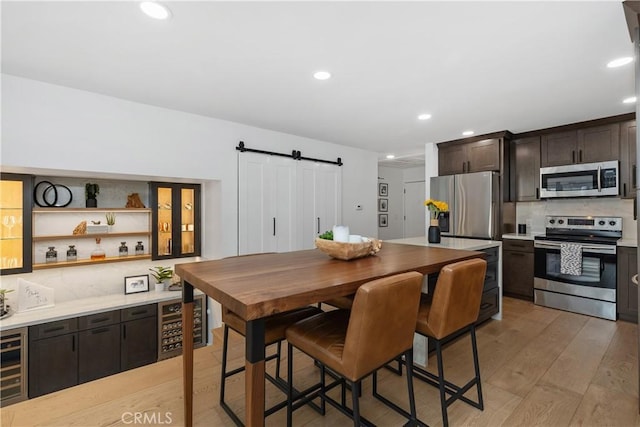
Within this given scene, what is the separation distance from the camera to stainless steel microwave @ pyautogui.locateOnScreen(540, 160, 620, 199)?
360cm

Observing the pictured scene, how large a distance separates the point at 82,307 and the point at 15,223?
1.06 metres

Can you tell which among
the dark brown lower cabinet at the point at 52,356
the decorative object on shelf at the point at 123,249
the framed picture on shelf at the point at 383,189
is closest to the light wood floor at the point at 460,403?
the dark brown lower cabinet at the point at 52,356

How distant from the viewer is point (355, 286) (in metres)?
1.29

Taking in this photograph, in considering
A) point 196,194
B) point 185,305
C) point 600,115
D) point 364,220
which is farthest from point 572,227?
point 196,194

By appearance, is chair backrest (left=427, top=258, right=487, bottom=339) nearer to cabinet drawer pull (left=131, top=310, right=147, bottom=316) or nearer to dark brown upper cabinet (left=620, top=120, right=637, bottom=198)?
cabinet drawer pull (left=131, top=310, right=147, bottom=316)

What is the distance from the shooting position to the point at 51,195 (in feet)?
10.7

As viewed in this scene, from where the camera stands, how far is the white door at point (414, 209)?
23.4 feet

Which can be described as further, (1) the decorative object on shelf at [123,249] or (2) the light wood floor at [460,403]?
(1) the decorative object on shelf at [123,249]

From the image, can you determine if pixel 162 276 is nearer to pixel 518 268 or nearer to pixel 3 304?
pixel 3 304

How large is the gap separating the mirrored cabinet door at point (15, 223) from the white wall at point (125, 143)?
0.16 meters

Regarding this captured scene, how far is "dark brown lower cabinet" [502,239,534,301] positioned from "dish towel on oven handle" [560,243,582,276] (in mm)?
384

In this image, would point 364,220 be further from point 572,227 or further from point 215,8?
point 215,8

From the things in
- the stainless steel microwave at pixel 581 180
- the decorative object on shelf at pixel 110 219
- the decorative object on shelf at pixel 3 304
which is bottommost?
the decorative object on shelf at pixel 3 304

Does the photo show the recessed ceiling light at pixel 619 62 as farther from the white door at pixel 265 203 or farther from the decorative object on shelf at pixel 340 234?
the white door at pixel 265 203
